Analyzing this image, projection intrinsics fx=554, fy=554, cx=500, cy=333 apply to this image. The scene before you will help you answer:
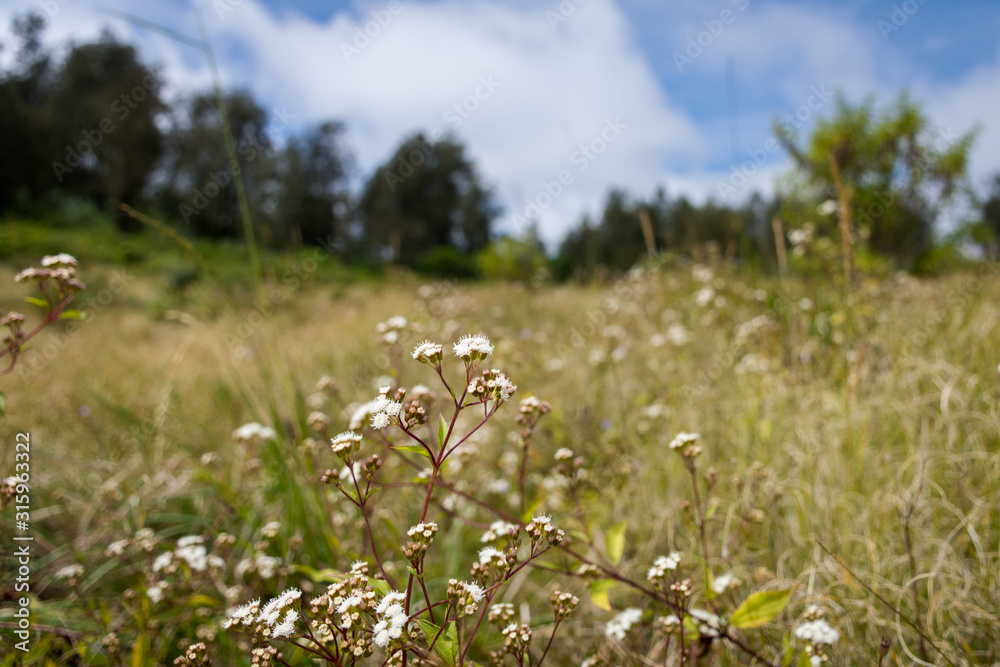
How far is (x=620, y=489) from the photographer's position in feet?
7.80

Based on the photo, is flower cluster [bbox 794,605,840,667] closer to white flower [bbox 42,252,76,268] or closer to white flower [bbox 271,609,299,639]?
white flower [bbox 271,609,299,639]

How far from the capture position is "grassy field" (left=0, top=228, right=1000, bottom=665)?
1.56 metres

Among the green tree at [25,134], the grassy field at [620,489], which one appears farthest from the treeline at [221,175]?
the grassy field at [620,489]

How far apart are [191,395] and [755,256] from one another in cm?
527

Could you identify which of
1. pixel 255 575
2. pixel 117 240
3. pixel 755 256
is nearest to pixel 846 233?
pixel 255 575

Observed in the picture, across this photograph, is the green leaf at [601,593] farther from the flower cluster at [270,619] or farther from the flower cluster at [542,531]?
the flower cluster at [270,619]

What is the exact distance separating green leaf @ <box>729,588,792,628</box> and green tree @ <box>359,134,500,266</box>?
63.0 ft

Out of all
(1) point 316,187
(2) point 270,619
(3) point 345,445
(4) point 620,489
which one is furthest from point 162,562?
(1) point 316,187

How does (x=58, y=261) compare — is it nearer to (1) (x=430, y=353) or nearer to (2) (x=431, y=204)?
(1) (x=430, y=353)

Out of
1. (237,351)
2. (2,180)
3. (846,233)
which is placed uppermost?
(2,180)

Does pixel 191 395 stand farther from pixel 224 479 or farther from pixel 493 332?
pixel 493 332

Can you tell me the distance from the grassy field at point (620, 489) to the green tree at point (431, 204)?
17.0 metres

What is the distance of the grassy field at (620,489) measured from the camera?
1562mm

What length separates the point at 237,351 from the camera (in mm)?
4570
